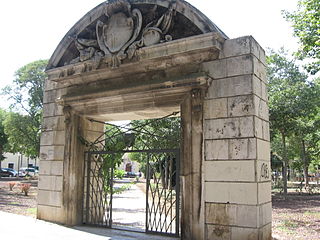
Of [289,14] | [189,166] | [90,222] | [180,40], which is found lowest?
[90,222]

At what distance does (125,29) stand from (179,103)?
225 cm

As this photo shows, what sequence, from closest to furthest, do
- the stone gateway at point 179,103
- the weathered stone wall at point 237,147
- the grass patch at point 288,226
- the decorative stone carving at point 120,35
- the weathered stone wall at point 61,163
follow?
the weathered stone wall at point 237,147 → the stone gateway at point 179,103 → the decorative stone carving at point 120,35 → the weathered stone wall at point 61,163 → the grass patch at point 288,226

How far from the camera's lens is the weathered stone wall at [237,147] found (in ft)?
18.0

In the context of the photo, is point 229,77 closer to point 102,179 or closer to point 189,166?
point 189,166

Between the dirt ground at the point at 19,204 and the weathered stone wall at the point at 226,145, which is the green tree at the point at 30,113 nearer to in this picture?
the dirt ground at the point at 19,204

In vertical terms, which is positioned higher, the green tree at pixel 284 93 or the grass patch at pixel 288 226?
the green tree at pixel 284 93

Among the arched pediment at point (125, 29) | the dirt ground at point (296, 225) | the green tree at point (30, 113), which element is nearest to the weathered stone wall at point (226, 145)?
the arched pediment at point (125, 29)

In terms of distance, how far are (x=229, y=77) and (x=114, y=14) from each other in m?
3.35

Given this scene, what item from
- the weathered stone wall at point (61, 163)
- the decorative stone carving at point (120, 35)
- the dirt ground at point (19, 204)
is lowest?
the dirt ground at point (19, 204)

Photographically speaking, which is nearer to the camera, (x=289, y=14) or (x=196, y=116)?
(x=196, y=116)

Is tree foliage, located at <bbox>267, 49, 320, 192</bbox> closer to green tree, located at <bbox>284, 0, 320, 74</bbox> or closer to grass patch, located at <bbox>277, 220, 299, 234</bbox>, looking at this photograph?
green tree, located at <bbox>284, 0, 320, 74</bbox>

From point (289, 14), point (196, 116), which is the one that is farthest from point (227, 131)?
point (289, 14)

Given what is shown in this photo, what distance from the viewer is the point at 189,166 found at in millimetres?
6074

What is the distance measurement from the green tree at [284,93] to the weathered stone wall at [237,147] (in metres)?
9.89
